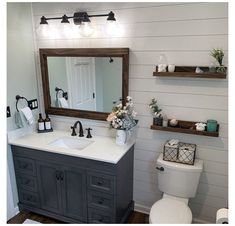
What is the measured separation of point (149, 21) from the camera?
6.73 feet

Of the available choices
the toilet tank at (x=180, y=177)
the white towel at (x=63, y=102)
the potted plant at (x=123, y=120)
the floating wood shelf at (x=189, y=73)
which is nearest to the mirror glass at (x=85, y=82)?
the white towel at (x=63, y=102)

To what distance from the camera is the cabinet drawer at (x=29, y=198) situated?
7.99ft

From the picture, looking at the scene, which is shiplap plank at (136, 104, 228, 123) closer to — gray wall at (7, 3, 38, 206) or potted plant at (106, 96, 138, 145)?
potted plant at (106, 96, 138, 145)

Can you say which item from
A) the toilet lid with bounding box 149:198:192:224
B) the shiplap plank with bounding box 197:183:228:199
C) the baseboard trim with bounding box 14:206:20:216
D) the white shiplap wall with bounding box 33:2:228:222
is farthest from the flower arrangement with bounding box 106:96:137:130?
the baseboard trim with bounding box 14:206:20:216

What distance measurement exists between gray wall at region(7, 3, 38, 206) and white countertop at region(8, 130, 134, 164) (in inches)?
8.5

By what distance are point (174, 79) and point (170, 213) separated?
119 centimetres

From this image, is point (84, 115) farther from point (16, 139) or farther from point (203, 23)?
point (203, 23)

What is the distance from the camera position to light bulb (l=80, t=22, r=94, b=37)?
2.26 m

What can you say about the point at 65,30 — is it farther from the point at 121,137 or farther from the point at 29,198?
the point at 29,198

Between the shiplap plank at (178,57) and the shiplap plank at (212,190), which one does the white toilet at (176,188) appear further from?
the shiplap plank at (178,57)

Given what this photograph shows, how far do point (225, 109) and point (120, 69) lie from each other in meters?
1.05

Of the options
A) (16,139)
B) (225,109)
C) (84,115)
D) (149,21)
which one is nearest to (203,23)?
(149,21)

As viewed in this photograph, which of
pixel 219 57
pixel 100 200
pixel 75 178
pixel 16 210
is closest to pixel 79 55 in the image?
pixel 75 178
